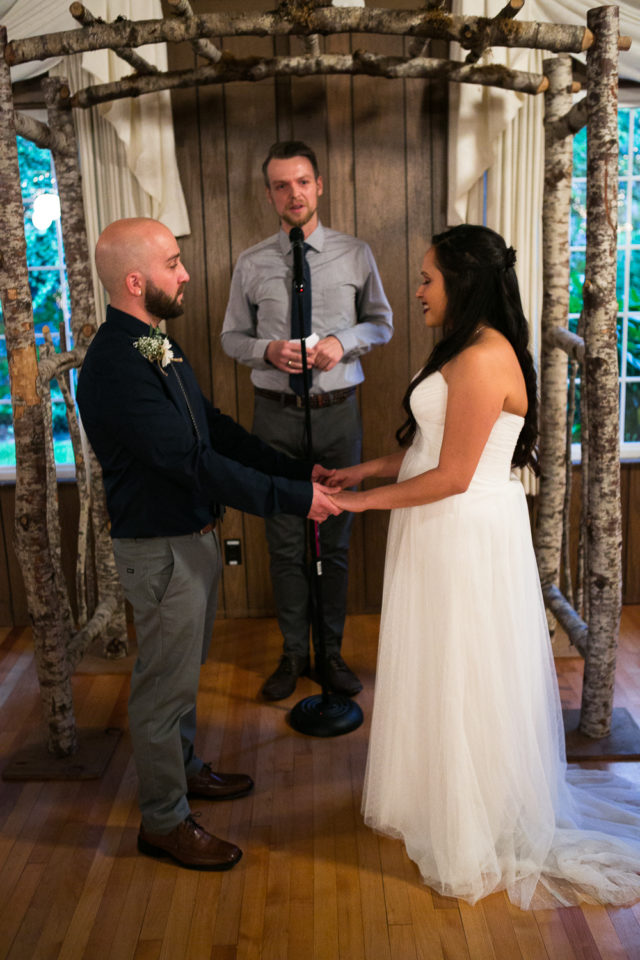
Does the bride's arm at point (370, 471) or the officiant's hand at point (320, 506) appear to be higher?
the bride's arm at point (370, 471)

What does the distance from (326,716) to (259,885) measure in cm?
91

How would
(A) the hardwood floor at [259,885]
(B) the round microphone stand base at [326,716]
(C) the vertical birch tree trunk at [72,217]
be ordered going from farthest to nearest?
(C) the vertical birch tree trunk at [72,217]
(B) the round microphone stand base at [326,716]
(A) the hardwood floor at [259,885]

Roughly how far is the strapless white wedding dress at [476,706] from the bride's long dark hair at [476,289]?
0.48 ft

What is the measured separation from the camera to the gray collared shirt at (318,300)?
367cm

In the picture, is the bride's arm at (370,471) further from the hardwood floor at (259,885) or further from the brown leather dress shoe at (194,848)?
the brown leather dress shoe at (194,848)

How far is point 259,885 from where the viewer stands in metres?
2.60

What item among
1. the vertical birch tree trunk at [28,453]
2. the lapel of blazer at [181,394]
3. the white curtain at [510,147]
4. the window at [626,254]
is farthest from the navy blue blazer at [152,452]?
the window at [626,254]

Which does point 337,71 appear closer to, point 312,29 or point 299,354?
point 312,29

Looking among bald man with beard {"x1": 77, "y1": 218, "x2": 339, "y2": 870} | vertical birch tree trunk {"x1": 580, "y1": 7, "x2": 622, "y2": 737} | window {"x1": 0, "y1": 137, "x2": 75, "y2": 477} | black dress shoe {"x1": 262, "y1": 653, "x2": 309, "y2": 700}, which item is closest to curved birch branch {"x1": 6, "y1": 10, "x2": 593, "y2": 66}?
vertical birch tree trunk {"x1": 580, "y1": 7, "x2": 622, "y2": 737}

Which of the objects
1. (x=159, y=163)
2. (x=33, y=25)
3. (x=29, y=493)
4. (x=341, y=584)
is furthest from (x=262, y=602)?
(x=33, y=25)

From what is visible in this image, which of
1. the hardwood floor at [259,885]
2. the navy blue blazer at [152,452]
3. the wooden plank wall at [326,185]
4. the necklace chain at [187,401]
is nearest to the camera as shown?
the hardwood floor at [259,885]

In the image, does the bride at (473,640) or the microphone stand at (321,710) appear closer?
the bride at (473,640)

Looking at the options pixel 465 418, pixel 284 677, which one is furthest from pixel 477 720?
pixel 284 677

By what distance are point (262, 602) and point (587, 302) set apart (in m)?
2.30
